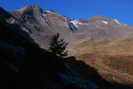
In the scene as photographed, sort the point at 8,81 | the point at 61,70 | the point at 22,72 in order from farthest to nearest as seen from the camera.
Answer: the point at 61,70 < the point at 22,72 < the point at 8,81

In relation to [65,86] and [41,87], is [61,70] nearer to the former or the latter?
[65,86]

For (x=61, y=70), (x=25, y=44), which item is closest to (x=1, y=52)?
(x=25, y=44)

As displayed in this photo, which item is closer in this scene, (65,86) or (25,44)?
(65,86)

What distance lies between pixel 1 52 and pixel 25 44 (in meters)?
8.54

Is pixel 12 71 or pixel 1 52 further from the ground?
pixel 1 52

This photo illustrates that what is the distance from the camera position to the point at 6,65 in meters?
21.7

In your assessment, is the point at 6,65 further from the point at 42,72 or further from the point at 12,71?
the point at 42,72

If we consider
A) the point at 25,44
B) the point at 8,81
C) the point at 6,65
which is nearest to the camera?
the point at 8,81

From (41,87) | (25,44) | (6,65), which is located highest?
(25,44)

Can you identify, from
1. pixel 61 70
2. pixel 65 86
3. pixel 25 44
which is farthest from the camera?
pixel 61 70

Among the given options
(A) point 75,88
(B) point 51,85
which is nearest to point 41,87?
(B) point 51,85

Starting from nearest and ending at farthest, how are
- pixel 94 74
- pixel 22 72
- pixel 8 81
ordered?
1. pixel 8 81
2. pixel 22 72
3. pixel 94 74

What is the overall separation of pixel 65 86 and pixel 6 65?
8794 millimetres

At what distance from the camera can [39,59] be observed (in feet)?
93.9
